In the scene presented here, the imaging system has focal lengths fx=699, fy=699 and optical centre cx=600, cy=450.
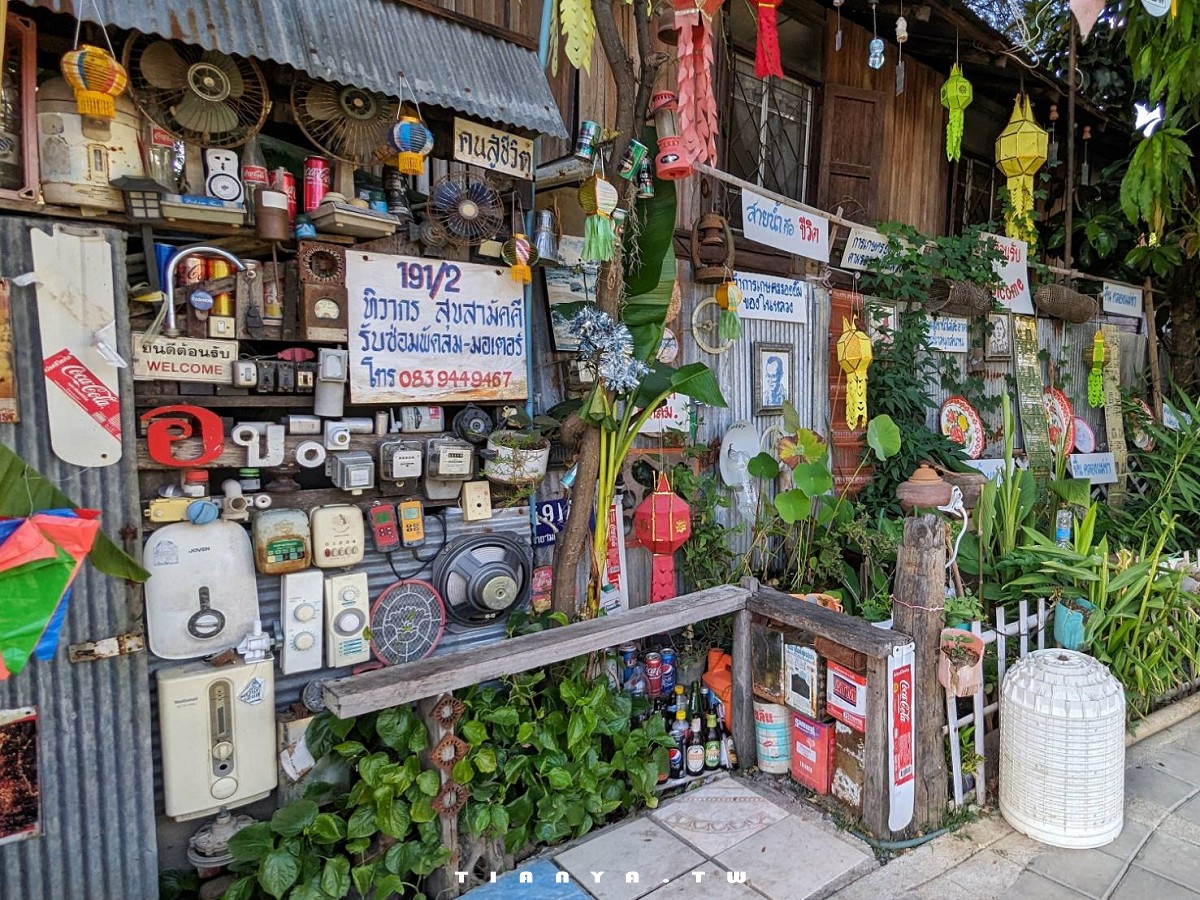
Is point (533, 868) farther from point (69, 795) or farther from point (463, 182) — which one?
point (463, 182)

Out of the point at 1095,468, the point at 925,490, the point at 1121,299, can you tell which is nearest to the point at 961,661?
the point at 925,490

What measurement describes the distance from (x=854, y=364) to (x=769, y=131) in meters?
2.21

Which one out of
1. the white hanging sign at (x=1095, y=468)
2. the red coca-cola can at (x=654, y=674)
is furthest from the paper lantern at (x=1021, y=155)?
the red coca-cola can at (x=654, y=674)

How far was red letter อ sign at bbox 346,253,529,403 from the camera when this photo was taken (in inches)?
136

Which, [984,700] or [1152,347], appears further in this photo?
[1152,347]

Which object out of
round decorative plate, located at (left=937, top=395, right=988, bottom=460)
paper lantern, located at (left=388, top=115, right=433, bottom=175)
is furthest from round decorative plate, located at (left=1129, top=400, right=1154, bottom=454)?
paper lantern, located at (left=388, top=115, right=433, bottom=175)

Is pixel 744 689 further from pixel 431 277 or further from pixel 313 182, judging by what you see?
pixel 313 182

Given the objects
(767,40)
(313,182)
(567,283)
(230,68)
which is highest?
(767,40)

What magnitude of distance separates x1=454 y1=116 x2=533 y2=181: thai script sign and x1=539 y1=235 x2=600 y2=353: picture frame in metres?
0.53

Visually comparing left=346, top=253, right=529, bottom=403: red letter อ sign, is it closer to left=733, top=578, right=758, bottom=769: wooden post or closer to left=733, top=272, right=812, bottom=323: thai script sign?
left=733, top=578, right=758, bottom=769: wooden post

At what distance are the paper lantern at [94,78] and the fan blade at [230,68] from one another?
40cm

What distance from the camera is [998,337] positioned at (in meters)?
7.46

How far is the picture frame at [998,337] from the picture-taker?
730 centimetres

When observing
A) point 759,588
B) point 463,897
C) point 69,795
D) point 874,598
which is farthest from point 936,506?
point 69,795
